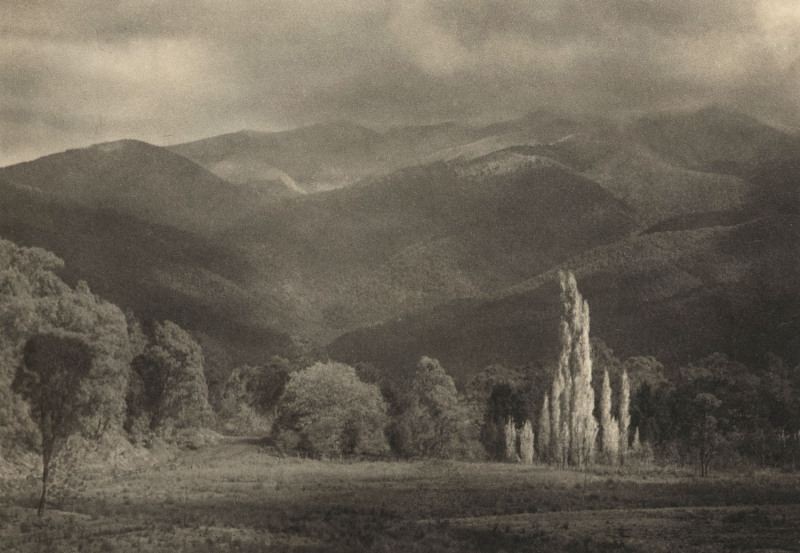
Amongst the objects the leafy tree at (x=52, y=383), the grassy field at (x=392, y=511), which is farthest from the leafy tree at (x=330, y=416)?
the leafy tree at (x=52, y=383)

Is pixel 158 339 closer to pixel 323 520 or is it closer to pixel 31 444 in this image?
pixel 31 444

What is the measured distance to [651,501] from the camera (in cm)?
4950

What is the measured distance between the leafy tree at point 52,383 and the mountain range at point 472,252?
46088 millimetres

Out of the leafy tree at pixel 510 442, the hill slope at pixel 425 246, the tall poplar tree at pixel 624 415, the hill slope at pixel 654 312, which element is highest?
the hill slope at pixel 425 246

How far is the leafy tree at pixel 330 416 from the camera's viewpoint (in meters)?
75.9

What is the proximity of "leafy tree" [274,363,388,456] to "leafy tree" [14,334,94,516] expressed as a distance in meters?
35.2

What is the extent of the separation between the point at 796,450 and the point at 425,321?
65.6 m

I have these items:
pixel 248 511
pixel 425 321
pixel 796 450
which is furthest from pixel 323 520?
pixel 425 321

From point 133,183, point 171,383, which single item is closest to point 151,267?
point 133,183

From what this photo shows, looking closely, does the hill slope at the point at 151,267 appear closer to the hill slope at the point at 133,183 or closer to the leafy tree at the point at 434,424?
the hill slope at the point at 133,183

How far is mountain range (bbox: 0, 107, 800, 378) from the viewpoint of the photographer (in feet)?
371

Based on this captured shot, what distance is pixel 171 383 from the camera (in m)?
78.1

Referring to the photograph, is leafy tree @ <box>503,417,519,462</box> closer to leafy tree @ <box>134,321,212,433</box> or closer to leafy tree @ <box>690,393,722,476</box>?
leafy tree @ <box>690,393,722,476</box>

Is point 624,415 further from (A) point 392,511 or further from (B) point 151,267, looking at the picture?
(B) point 151,267
